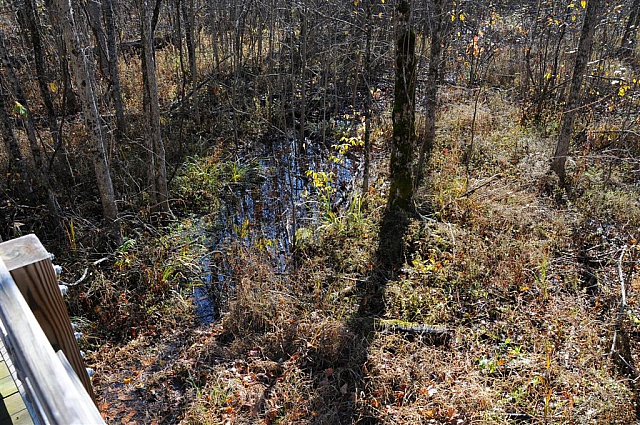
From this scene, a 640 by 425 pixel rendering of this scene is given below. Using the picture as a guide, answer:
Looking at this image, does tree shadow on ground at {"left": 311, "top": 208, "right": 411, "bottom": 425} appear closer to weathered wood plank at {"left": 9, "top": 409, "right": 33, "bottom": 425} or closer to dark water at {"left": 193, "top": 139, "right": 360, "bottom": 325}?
dark water at {"left": 193, "top": 139, "right": 360, "bottom": 325}

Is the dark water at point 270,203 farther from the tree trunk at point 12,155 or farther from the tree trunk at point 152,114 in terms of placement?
the tree trunk at point 12,155

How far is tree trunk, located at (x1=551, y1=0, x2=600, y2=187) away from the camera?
7.51 metres

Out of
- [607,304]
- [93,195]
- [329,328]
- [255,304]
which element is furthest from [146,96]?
[607,304]

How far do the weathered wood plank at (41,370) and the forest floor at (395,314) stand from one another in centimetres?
383

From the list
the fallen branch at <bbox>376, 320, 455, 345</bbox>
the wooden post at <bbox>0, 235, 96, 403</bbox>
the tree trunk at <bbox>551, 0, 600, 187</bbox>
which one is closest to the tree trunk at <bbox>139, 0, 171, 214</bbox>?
the fallen branch at <bbox>376, 320, 455, 345</bbox>

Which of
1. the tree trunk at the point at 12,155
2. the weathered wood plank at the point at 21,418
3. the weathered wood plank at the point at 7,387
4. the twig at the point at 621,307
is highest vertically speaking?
the weathered wood plank at the point at 7,387

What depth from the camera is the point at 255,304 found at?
5.82 m

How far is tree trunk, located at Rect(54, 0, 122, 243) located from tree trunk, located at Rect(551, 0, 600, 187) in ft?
24.9

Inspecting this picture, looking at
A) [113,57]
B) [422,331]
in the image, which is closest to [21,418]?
[422,331]

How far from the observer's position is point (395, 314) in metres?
5.70

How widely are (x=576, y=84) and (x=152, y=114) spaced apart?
777 centimetres

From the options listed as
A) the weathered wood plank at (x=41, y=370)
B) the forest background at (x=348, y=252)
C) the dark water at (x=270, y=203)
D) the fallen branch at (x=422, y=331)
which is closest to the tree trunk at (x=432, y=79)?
the forest background at (x=348, y=252)

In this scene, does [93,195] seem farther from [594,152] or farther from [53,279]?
[594,152]

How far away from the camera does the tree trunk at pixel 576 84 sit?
7.51 m
